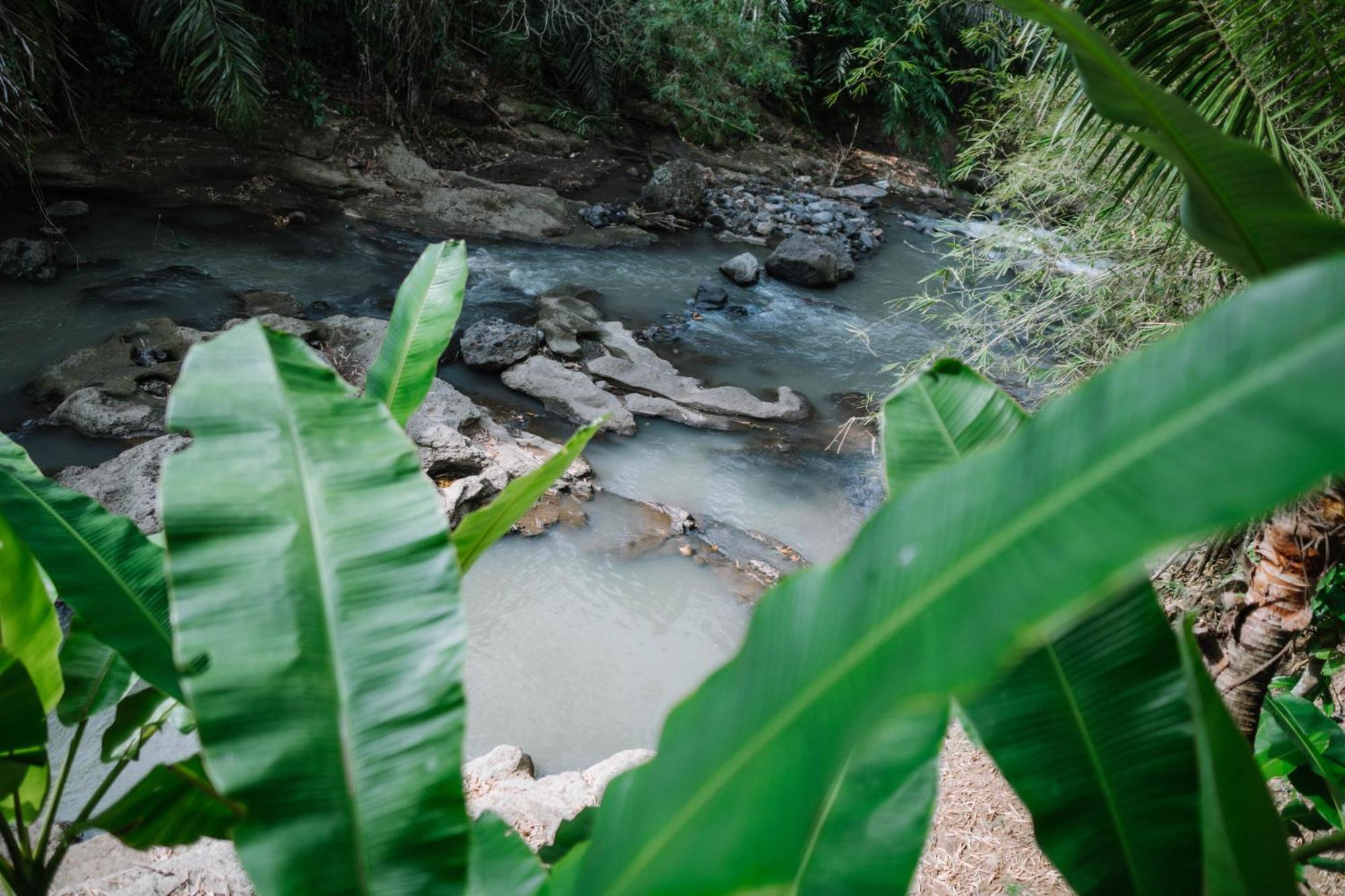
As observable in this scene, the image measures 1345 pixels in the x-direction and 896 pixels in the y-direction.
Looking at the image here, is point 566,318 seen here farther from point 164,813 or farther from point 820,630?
point 820,630

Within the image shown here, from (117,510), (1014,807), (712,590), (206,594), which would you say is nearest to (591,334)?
(712,590)

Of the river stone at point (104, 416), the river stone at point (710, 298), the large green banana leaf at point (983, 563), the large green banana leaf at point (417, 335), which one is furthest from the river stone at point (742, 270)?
the large green banana leaf at point (983, 563)

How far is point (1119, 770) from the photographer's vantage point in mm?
637

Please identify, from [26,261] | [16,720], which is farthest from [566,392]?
[16,720]

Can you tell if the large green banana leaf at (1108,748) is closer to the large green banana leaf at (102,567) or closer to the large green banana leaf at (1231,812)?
the large green banana leaf at (1231,812)

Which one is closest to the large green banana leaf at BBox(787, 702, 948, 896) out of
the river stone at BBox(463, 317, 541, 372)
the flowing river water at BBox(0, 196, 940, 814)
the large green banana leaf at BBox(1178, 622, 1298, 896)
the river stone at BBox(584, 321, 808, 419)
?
the large green banana leaf at BBox(1178, 622, 1298, 896)

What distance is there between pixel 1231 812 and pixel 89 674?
4.17 feet

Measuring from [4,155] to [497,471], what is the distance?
513cm

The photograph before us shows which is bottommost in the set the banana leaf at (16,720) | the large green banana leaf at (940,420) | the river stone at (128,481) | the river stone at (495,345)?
the river stone at (128,481)

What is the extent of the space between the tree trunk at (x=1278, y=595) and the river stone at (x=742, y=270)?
6.11 m

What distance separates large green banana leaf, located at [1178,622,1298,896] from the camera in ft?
1.84

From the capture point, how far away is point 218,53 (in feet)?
19.6

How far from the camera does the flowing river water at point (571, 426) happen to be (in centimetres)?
314

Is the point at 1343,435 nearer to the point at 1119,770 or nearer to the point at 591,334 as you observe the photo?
the point at 1119,770
